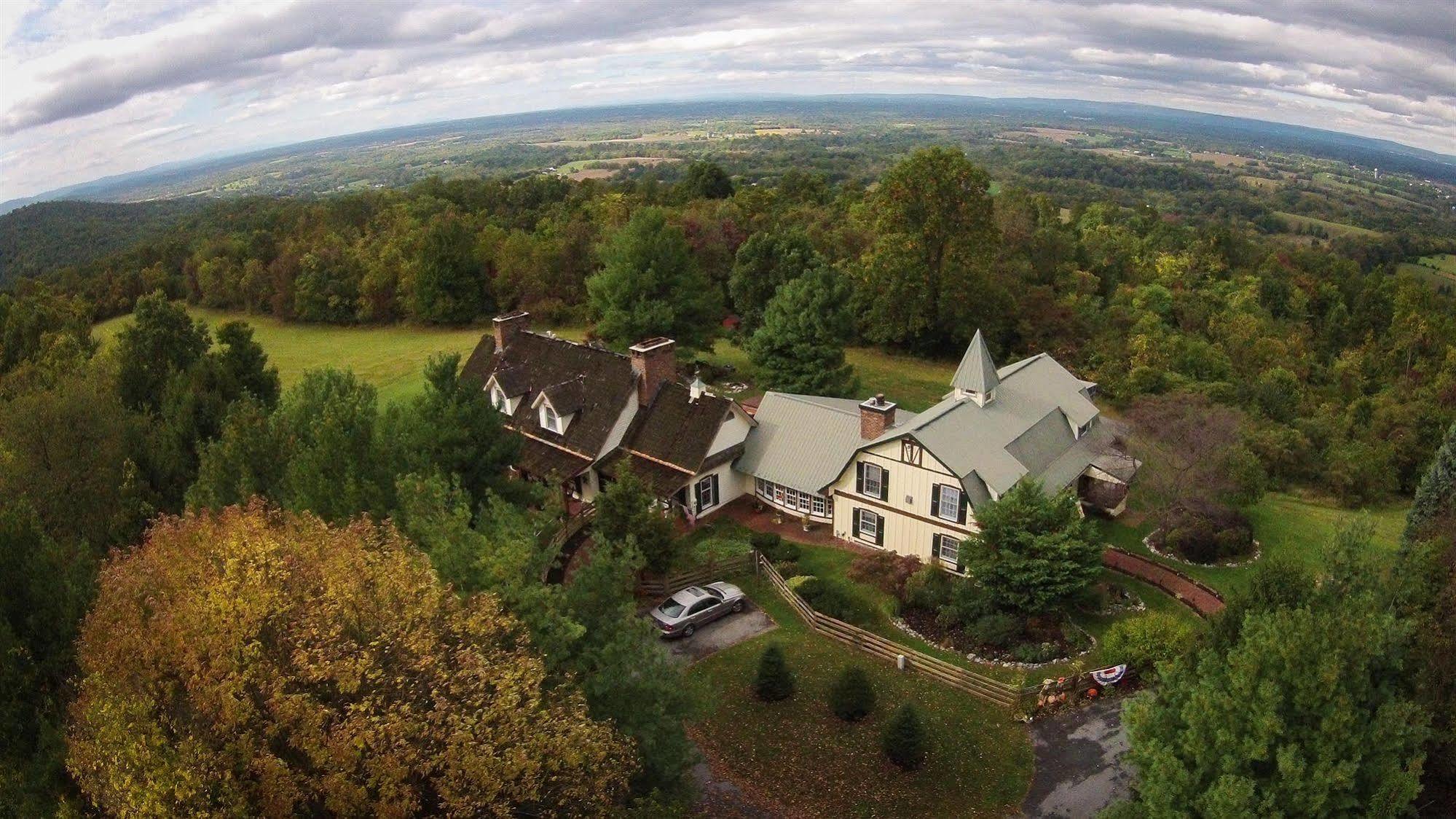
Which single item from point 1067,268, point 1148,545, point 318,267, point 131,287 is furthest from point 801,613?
point 131,287

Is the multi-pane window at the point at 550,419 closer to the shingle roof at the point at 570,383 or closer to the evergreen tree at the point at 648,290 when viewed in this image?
the shingle roof at the point at 570,383

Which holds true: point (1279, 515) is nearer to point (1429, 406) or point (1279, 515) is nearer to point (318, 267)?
point (1429, 406)

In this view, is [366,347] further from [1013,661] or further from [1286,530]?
[1286,530]

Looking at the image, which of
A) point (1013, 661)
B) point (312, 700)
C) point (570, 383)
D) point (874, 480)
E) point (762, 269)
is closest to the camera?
point (312, 700)

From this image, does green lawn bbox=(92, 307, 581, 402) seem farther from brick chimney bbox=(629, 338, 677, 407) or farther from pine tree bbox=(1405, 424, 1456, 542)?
pine tree bbox=(1405, 424, 1456, 542)

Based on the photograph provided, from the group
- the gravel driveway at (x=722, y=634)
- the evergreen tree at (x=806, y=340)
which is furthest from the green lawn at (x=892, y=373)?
the gravel driveway at (x=722, y=634)

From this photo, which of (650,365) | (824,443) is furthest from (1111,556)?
(650,365)
